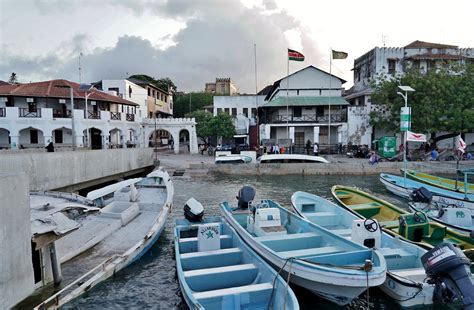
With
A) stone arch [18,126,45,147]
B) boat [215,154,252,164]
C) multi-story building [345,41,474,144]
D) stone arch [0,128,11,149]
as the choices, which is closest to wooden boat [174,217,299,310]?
boat [215,154,252,164]

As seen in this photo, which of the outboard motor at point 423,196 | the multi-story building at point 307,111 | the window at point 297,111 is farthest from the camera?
the window at point 297,111

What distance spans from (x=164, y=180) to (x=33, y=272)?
9.39 metres

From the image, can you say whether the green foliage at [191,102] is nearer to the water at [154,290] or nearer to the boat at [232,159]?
the boat at [232,159]

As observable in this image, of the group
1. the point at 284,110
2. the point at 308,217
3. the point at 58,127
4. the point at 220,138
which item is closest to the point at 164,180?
the point at 308,217

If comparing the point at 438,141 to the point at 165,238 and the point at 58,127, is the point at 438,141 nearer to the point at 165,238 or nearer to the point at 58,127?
the point at 165,238

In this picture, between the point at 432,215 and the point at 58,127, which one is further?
the point at 58,127

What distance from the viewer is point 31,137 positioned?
32812 millimetres

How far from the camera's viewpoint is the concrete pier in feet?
45.6

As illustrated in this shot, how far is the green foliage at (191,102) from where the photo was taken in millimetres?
69312

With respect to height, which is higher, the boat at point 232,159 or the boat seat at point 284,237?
the boat at point 232,159

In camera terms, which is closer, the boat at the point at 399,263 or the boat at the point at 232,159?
the boat at the point at 399,263

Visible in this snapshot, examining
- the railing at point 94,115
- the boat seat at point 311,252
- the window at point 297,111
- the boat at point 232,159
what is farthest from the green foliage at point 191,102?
the boat seat at point 311,252

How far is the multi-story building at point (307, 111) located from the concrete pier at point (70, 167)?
783 inches

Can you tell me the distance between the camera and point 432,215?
11992mm
